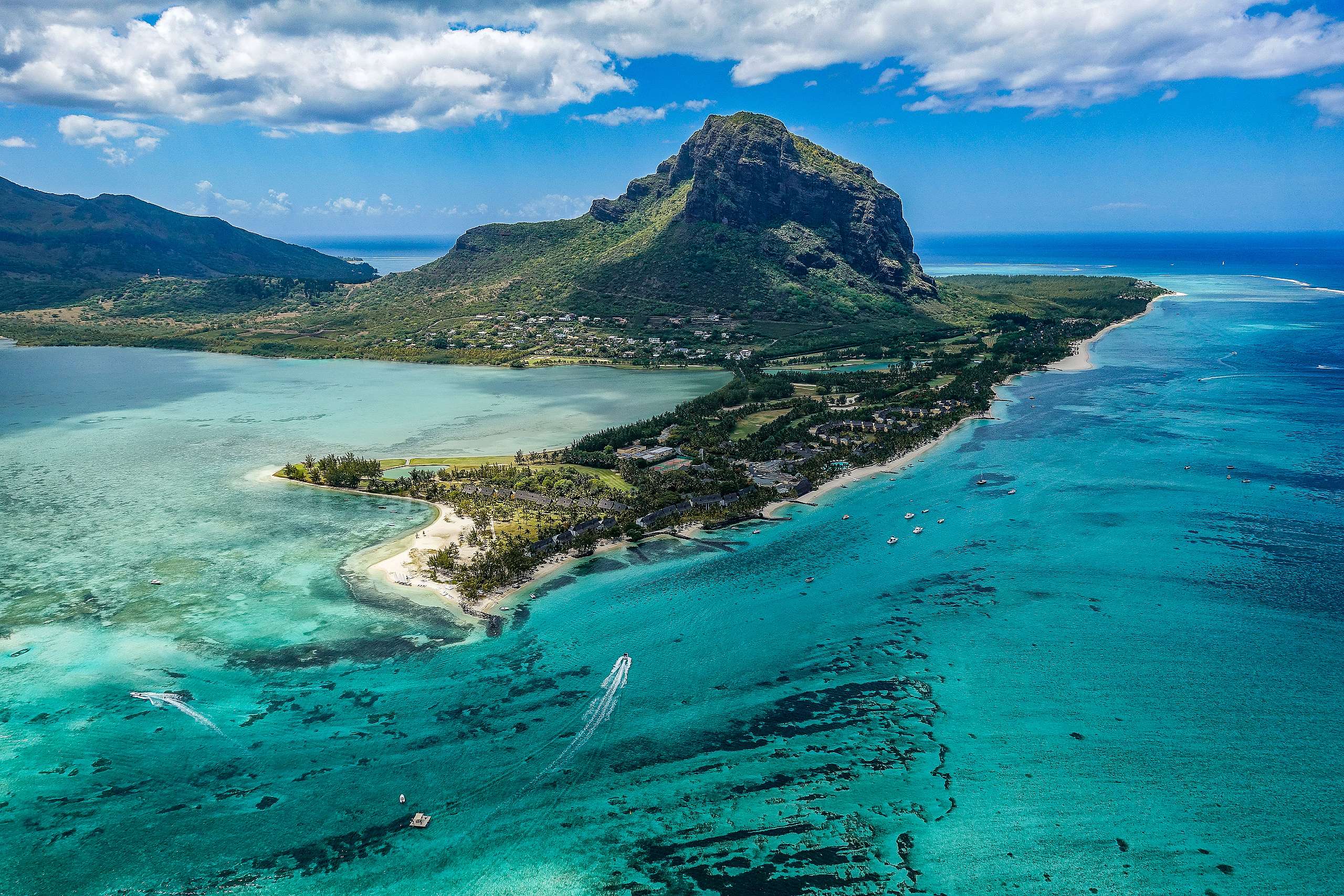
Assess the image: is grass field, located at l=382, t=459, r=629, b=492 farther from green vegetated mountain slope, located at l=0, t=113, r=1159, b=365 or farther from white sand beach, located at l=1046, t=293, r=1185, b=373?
white sand beach, located at l=1046, t=293, r=1185, b=373

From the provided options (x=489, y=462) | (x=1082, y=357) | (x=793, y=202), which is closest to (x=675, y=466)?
(x=489, y=462)

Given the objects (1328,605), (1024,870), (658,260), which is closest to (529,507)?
(1024,870)

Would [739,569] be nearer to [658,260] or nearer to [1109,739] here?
[1109,739]

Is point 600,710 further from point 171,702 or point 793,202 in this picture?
point 793,202

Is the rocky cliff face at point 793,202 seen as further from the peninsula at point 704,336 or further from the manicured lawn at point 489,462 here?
the manicured lawn at point 489,462

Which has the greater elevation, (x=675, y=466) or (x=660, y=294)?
(x=660, y=294)

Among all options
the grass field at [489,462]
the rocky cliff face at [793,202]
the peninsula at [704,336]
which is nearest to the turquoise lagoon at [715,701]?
the peninsula at [704,336]
